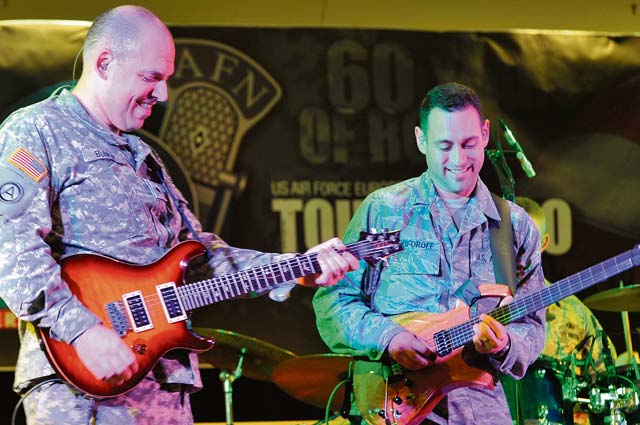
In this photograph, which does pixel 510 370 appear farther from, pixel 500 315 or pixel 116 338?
pixel 116 338

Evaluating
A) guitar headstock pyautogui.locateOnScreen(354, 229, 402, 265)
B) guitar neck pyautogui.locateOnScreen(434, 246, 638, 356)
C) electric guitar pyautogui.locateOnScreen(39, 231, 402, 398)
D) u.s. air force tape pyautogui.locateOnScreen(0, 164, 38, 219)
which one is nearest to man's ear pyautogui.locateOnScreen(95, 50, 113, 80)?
u.s. air force tape pyautogui.locateOnScreen(0, 164, 38, 219)

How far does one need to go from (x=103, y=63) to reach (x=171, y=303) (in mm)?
839

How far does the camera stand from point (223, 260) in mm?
3432

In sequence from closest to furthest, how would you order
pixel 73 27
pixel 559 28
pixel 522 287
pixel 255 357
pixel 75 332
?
pixel 75 332 → pixel 522 287 → pixel 255 357 → pixel 73 27 → pixel 559 28

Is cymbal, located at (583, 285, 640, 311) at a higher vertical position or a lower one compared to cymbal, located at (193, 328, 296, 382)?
higher

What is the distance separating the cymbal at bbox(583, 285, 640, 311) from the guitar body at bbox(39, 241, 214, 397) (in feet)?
11.5

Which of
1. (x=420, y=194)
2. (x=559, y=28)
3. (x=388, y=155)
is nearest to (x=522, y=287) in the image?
(x=420, y=194)

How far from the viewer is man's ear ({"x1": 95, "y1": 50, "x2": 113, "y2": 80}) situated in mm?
3201

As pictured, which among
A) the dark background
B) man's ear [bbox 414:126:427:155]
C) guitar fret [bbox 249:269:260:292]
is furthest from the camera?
the dark background

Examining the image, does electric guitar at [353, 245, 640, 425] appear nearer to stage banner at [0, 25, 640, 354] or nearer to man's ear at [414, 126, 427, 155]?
man's ear at [414, 126, 427, 155]

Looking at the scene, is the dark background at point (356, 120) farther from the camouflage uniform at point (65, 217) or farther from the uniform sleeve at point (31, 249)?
the uniform sleeve at point (31, 249)

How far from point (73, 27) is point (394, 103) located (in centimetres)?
225

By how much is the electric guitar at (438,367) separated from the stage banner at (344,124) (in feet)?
8.13

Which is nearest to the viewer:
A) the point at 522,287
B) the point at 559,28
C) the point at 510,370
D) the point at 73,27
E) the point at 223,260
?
the point at 223,260
